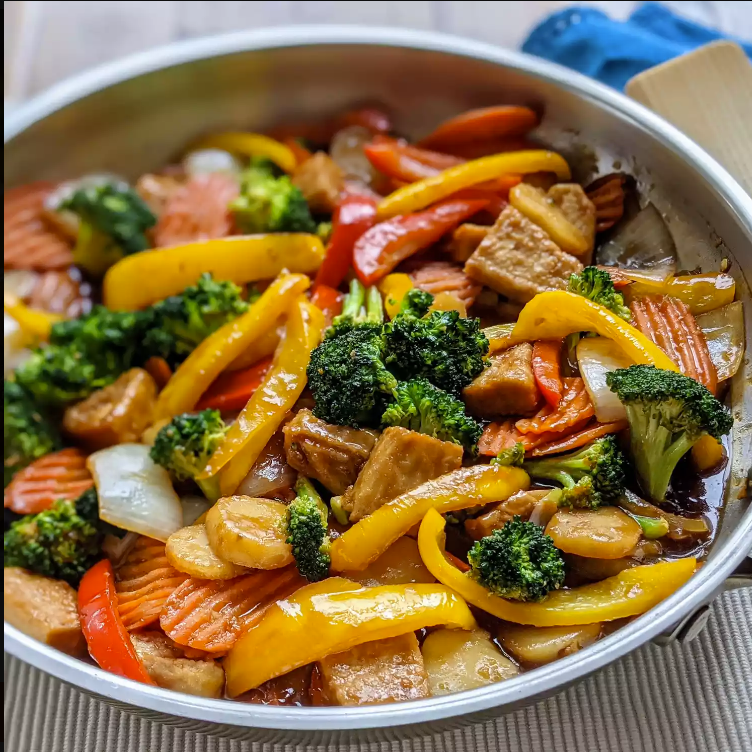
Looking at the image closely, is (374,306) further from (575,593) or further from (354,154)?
(575,593)

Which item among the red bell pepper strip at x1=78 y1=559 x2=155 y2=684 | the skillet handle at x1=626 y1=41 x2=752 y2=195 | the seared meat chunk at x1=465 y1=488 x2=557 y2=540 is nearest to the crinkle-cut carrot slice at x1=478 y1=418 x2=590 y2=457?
the seared meat chunk at x1=465 y1=488 x2=557 y2=540

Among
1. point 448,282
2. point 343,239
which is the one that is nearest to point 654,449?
point 448,282

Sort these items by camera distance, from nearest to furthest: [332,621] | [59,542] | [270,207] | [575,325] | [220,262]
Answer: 1. [332,621]
2. [575,325]
3. [59,542]
4. [220,262]
5. [270,207]

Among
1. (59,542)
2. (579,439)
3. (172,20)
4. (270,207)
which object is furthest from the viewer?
(172,20)

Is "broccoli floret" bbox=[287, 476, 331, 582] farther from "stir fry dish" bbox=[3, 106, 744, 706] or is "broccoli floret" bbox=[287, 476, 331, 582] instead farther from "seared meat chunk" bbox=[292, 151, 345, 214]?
"seared meat chunk" bbox=[292, 151, 345, 214]

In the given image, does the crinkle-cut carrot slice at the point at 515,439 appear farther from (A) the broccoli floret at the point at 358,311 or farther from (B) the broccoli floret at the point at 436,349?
(A) the broccoli floret at the point at 358,311

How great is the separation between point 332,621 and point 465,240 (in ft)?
4.08

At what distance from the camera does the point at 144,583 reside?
1970 millimetres

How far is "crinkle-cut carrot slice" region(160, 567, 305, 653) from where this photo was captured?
1776 millimetres

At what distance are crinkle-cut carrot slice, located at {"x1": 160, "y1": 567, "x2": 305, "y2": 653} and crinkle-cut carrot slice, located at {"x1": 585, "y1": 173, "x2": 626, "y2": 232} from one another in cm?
143

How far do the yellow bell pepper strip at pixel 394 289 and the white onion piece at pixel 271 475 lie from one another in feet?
1.60

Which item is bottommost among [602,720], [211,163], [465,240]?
[602,720]

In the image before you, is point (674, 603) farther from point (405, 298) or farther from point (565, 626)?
point (405, 298)

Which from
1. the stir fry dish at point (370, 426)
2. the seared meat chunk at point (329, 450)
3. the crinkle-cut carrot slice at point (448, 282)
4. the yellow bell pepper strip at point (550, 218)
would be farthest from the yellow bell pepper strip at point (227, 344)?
the yellow bell pepper strip at point (550, 218)
